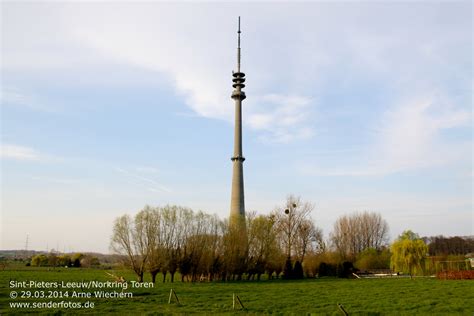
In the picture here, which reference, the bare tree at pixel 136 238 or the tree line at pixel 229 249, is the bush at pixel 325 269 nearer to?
the tree line at pixel 229 249

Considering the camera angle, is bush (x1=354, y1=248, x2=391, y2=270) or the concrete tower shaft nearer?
bush (x1=354, y1=248, x2=391, y2=270)

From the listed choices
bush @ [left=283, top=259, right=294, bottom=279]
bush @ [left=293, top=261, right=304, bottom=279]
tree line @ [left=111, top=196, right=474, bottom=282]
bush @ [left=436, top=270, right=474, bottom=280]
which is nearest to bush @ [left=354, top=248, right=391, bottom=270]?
tree line @ [left=111, top=196, right=474, bottom=282]

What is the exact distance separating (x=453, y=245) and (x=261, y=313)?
108 meters

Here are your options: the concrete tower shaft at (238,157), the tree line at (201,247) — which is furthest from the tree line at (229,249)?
the concrete tower shaft at (238,157)

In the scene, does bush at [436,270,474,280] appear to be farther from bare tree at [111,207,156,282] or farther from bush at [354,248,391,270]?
bare tree at [111,207,156,282]

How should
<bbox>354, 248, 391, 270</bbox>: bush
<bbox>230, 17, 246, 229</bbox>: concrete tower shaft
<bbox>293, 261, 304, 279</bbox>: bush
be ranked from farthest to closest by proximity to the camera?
<bbox>230, 17, 246, 229</bbox>: concrete tower shaft
<bbox>354, 248, 391, 270</bbox>: bush
<bbox>293, 261, 304, 279</bbox>: bush

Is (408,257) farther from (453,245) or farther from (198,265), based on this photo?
(453,245)

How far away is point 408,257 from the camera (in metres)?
41.8

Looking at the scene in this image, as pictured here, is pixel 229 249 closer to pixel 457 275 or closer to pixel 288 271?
pixel 288 271

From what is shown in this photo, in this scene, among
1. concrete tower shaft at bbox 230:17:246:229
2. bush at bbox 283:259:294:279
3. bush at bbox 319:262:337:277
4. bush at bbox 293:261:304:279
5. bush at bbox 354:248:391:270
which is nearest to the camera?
bush at bbox 283:259:294:279

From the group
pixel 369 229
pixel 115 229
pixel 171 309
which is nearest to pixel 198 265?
pixel 115 229

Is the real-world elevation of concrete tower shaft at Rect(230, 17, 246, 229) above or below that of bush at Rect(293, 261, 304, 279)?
above

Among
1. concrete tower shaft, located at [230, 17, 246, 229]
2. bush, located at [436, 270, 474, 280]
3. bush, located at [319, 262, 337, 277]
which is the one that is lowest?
bush, located at [319, 262, 337, 277]

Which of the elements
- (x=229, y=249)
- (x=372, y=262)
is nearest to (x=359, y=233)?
(x=372, y=262)
